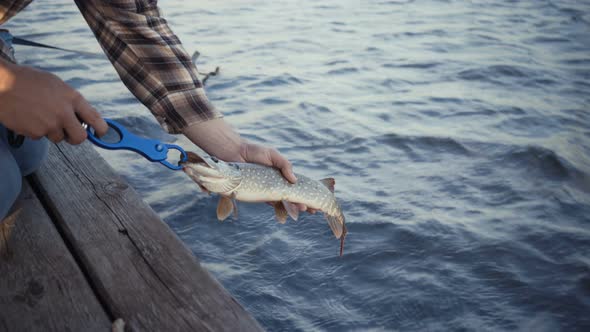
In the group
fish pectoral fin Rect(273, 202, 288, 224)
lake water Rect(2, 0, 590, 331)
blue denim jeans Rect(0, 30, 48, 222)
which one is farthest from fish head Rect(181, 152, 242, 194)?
lake water Rect(2, 0, 590, 331)

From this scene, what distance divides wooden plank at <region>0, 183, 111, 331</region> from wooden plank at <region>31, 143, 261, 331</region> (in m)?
0.06

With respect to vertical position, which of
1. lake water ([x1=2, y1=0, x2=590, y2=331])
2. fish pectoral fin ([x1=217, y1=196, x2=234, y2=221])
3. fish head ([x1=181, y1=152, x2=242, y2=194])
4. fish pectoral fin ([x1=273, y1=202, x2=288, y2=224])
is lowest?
lake water ([x1=2, y1=0, x2=590, y2=331])

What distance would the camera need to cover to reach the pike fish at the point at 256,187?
2.30m

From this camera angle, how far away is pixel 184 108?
2.74 m

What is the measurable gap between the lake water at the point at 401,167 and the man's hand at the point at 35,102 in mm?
2252

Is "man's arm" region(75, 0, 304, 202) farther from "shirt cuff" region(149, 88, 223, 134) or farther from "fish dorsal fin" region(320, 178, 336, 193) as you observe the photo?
"fish dorsal fin" region(320, 178, 336, 193)

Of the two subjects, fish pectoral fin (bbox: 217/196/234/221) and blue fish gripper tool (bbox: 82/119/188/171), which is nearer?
blue fish gripper tool (bbox: 82/119/188/171)

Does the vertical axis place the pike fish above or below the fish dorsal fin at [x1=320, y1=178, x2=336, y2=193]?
above

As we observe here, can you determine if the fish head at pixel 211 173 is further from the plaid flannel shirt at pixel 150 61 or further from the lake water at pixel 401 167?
the lake water at pixel 401 167

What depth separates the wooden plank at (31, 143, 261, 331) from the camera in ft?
6.27

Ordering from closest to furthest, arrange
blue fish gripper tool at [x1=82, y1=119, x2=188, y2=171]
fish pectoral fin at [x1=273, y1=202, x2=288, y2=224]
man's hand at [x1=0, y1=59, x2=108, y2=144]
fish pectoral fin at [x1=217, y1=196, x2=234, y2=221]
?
1. man's hand at [x1=0, y1=59, x2=108, y2=144]
2. blue fish gripper tool at [x1=82, y1=119, x2=188, y2=171]
3. fish pectoral fin at [x1=217, y1=196, x2=234, y2=221]
4. fish pectoral fin at [x1=273, y1=202, x2=288, y2=224]

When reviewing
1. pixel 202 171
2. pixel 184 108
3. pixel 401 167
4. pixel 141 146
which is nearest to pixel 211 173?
pixel 202 171

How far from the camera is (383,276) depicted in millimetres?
3988

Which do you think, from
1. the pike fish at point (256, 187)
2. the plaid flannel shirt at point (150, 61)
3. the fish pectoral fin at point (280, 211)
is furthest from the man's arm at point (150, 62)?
the fish pectoral fin at point (280, 211)
